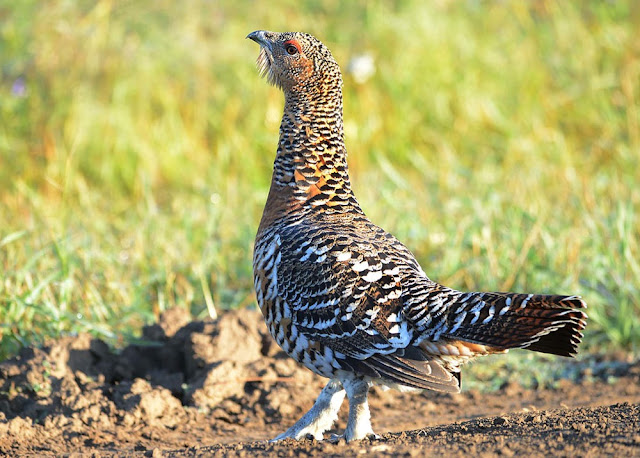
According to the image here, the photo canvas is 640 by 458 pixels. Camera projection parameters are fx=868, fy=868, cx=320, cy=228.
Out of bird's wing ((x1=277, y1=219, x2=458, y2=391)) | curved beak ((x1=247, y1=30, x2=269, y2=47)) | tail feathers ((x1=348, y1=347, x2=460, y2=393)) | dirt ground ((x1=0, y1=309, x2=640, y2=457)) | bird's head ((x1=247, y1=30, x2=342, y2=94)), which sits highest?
curved beak ((x1=247, y1=30, x2=269, y2=47))

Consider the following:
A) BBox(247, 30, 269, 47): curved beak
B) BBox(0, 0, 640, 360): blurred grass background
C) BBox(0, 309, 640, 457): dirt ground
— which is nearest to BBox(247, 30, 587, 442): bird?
BBox(247, 30, 269, 47): curved beak

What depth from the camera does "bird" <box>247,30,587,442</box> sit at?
12.1ft

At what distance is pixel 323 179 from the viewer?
183 inches

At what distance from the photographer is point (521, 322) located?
11.9 ft

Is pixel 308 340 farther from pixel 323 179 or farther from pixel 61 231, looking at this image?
pixel 61 231

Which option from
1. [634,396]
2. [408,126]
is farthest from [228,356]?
[408,126]

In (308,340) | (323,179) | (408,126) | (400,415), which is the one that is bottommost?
(400,415)

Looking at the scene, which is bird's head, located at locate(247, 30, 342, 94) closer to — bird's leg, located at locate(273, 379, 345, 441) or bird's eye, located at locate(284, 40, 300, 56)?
bird's eye, located at locate(284, 40, 300, 56)

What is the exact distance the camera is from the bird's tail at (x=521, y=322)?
11.6ft

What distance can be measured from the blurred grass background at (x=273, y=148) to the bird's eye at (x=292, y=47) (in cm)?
178

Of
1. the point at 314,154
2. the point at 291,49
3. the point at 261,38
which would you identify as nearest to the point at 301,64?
the point at 291,49

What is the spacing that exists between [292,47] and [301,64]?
0.41 feet

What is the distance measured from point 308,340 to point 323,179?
37.5 inches

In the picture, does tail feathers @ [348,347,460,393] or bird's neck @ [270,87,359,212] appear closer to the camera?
tail feathers @ [348,347,460,393]
